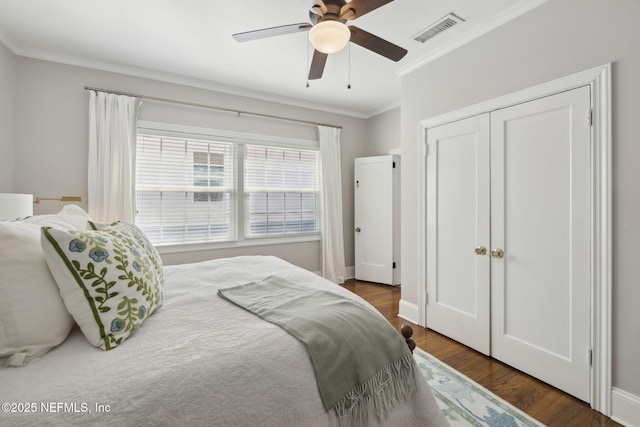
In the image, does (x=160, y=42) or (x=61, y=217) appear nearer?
(x=61, y=217)

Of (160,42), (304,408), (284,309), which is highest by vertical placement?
(160,42)

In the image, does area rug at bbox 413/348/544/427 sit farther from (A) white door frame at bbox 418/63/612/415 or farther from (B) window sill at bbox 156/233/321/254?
(B) window sill at bbox 156/233/321/254

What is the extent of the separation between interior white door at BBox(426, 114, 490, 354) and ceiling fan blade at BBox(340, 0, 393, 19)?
4.36 ft

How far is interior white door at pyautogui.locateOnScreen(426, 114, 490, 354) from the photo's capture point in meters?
2.33

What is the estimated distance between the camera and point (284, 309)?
1.23m

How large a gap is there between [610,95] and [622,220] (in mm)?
739

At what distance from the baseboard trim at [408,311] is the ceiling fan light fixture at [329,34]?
2.59 m

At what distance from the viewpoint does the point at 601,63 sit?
1.69 metres

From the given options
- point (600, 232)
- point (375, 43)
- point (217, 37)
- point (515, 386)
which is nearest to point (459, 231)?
point (600, 232)

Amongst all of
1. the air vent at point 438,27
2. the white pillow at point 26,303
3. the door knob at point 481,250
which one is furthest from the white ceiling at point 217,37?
the door knob at point 481,250

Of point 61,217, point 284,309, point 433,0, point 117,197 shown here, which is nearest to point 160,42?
point 117,197

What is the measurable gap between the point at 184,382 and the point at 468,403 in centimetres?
179

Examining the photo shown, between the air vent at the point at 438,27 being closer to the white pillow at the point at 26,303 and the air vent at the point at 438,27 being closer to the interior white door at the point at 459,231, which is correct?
the interior white door at the point at 459,231

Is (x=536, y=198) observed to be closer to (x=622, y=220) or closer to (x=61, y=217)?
(x=622, y=220)
